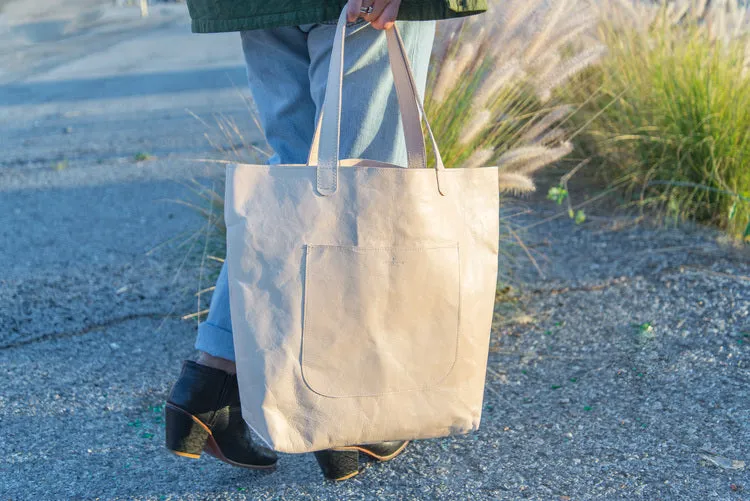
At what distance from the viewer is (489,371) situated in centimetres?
238

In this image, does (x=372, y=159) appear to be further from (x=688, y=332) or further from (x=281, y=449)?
(x=688, y=332)

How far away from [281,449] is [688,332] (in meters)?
1.60

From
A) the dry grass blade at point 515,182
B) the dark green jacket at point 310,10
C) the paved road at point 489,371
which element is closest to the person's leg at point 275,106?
the dark green jacket at point 310,10

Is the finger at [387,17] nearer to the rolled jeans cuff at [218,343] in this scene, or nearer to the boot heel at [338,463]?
the rolled jeans cuff at [218,343]

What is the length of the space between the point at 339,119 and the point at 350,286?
310 millimetres

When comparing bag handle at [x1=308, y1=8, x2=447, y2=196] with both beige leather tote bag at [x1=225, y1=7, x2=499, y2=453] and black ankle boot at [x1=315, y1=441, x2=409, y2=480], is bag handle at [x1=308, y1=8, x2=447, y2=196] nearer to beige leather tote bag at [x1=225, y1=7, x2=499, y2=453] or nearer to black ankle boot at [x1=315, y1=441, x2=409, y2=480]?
beige leather tote bag at [x1=225, y1=7, x2=499, y2=453]

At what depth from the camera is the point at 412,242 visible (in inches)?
56.5

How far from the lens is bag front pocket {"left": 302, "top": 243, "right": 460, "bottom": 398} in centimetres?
141

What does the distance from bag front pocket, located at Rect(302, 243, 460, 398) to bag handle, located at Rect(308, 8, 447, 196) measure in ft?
0.45

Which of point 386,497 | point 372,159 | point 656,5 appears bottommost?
point 386,497

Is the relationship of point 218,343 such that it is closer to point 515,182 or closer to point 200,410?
point 200,410

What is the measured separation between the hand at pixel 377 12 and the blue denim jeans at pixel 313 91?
7 cm

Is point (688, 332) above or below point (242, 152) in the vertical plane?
below

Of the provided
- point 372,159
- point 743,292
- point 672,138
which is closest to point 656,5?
point 672,138
